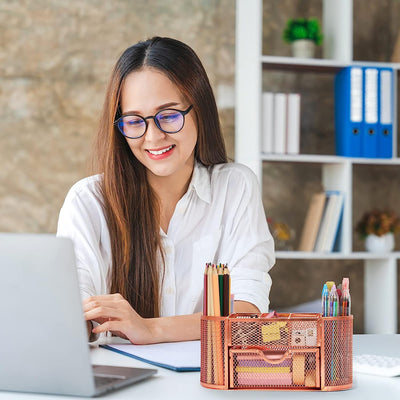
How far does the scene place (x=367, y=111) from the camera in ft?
9.82

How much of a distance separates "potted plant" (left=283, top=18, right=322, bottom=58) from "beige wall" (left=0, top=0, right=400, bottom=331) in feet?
0.66

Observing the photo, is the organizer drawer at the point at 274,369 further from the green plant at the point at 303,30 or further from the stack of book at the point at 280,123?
the green plant at the point at 303,30

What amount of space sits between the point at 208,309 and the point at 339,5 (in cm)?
249

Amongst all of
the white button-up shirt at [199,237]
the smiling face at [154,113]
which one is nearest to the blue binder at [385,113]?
the white button-up shirt at [199,237]

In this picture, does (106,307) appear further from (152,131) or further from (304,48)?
(304,48)

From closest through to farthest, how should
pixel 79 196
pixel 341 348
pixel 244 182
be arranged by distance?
pixel 341 348 → pixel 79 196 → pixel 244 182

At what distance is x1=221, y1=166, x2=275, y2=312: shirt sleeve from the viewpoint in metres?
1.64

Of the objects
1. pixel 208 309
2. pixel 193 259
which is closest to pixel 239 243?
pixel 193 259

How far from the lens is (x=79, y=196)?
1714mm

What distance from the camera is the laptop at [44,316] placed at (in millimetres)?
807

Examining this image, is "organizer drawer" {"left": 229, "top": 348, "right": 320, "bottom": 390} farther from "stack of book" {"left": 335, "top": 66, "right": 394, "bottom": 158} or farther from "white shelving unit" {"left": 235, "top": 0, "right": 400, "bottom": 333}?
"stack of book" {"left": 335, "top": 66, "right": 394, "bottom": 158}

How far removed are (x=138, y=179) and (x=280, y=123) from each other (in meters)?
1.29

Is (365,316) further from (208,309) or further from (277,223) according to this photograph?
(208,309)

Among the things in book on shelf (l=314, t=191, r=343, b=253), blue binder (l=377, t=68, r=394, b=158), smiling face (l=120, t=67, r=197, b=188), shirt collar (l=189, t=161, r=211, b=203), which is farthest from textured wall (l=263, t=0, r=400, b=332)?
smiling face (l=120, t=67, r=197, b=188)
